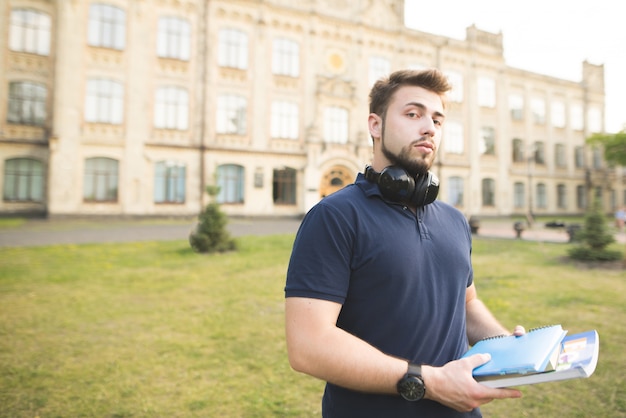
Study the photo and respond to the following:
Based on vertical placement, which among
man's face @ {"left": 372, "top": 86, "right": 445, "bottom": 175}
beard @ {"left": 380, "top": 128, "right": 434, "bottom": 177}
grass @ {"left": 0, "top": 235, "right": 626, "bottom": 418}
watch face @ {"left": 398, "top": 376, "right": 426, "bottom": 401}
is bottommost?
grass @ {"left": 0, "top": 235, "right": 626, "bottom": 418}

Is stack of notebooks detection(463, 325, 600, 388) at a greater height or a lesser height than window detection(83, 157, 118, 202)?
lesser

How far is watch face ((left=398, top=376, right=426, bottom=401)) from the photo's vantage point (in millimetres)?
1308

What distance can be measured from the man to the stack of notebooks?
2.3 inches

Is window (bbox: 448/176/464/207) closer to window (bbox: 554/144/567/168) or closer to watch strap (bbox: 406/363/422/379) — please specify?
window (bbox: 554/144/567/168)

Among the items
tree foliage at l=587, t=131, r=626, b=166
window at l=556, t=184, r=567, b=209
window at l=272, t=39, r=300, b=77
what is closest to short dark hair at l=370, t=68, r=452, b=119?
tree foliage at l=587, t=131, r=626, b=166

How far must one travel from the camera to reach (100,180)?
1994 cm

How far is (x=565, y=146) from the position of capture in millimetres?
34125

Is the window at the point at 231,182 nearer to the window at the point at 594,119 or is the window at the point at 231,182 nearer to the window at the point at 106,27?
the window at the point at 106,27

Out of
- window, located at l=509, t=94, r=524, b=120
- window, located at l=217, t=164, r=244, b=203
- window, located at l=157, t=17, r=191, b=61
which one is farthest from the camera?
window, located at l=509, t=94, r=524, b=120

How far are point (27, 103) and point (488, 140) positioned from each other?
1296 inches

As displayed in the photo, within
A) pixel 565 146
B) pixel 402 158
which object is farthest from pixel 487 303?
pixel 565 146

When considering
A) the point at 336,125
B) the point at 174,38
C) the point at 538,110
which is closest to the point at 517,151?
the point at 538,110

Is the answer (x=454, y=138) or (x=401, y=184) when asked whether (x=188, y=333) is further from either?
(x=454, y=138)

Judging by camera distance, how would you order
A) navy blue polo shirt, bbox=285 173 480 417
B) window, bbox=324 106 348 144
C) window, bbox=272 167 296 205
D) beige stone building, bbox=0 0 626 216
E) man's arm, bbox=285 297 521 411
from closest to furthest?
1. man's arm, bbox=285 297 521 411
2. navy blue polo shirt, bbox=285 173 480 417
3. beige stone building, bbox=0 0 626 216
4. window, bbox=272 167 296 205
5. window, bbox=324 106 348 144
